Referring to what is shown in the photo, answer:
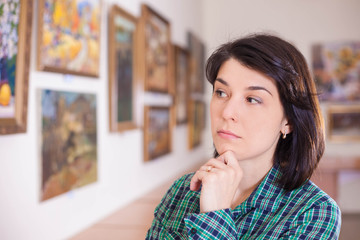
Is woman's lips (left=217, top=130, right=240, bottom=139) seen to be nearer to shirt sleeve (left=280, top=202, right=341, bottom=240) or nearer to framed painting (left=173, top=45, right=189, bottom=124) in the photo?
shirt sleeve (left=280, top=202, right=341, bottom=240)

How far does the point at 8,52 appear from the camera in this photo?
196 centimetres

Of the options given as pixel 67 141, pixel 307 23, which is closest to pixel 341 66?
pixel 307 23

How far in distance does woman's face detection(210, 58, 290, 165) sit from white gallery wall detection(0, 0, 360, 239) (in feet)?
1.58

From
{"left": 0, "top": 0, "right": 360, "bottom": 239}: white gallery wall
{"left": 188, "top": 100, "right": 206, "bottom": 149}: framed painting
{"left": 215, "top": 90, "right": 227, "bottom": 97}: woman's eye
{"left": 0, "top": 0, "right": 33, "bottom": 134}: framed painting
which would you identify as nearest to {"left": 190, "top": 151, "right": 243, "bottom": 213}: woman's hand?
{"left": 215, "top": 90, "right": 227, "bottom": 97}: woman's eye

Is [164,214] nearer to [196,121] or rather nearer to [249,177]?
[249,177]

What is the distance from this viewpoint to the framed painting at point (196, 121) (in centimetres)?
615

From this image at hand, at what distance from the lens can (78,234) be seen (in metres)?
2.77

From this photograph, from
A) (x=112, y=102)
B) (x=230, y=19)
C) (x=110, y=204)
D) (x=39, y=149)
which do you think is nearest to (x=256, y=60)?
(x=39, y=149)

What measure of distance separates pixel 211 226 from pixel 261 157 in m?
0.44

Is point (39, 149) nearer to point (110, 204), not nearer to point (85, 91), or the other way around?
point (85, 91)

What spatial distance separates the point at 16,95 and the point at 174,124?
3.29 m

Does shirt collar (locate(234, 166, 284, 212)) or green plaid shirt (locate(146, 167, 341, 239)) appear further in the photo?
shirt collar (locate(234, 166, 284, 212))

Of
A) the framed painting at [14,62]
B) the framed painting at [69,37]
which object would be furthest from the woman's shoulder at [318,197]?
the framed painting at [69,37]

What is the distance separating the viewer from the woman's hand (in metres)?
1.55
